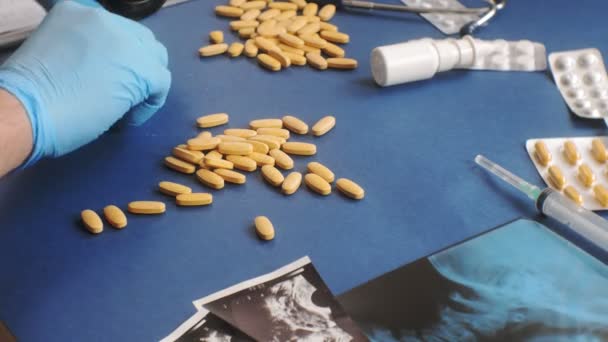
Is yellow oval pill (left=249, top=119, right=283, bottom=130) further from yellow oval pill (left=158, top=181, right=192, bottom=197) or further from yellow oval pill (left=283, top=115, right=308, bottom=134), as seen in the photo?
yellow oval pill (left=158, top=181, right=192, bottom=197)

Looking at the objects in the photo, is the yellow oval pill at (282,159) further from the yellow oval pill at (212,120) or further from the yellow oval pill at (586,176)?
the yellow oval pill at (586,176)

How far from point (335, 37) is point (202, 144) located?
0.36 metres

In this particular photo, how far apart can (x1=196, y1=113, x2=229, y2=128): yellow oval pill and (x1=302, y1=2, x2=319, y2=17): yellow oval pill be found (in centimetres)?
33

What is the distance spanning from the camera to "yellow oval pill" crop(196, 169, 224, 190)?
86 centimetres

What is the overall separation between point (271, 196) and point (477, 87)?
0.42 m

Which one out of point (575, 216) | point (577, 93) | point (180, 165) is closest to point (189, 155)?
point (180, 165)

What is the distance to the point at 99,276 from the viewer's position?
2.44 ft

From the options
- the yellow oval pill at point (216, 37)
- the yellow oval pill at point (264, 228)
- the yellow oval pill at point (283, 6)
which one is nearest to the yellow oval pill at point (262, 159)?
the yellow oval pill at point (264, 228)

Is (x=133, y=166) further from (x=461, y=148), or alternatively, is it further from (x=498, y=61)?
(x=498, y=61)

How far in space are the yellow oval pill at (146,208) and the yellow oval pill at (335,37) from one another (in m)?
0.48

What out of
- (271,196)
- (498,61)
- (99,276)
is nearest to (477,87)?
(498,61)

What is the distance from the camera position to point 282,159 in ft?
2.95

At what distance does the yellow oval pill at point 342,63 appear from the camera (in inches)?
43.0

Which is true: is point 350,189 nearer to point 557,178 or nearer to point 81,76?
point 557,178
